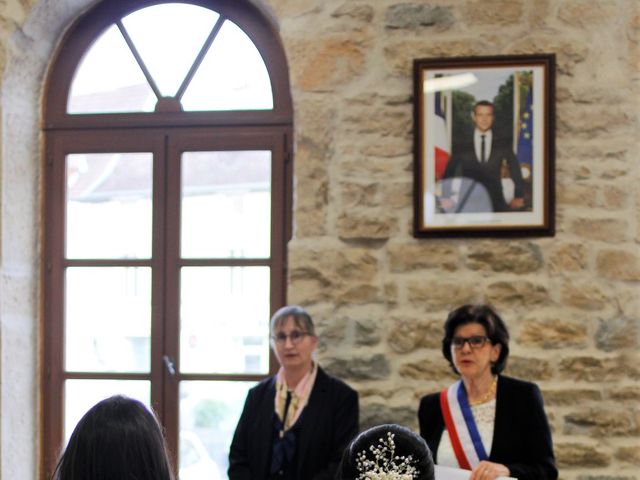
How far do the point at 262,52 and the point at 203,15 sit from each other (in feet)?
1.05

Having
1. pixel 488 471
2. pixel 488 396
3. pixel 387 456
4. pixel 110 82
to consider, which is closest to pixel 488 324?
pixel 488 396

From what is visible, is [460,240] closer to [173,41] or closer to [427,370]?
[427,370]

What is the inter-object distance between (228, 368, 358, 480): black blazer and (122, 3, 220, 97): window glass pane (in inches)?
59.9

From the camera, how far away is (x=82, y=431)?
5.99 feet

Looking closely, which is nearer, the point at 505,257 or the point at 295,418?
the point at 295,418

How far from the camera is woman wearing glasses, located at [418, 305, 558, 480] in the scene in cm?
346

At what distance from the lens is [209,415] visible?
15.0ft

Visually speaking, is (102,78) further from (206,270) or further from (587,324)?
(587,324)

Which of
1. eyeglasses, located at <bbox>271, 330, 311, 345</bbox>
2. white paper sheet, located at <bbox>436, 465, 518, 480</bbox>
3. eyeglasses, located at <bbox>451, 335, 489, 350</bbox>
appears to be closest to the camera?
white paper sheet, located at <bbox>436, 465, 518, 480</bbox>

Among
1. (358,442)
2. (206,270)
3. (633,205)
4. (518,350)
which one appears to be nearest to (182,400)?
(206,270)

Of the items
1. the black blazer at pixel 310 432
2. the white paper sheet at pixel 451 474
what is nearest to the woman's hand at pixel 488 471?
the white paper sheet at pixel 451 474

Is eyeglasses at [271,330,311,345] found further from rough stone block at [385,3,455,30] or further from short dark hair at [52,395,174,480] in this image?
short dark hair at [52,395,174,480]

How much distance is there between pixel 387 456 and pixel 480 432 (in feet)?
4.77

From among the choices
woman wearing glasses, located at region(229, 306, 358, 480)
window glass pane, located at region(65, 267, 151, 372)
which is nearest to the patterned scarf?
woman wearing glasses, located at region(229, 306, 358, 480)
